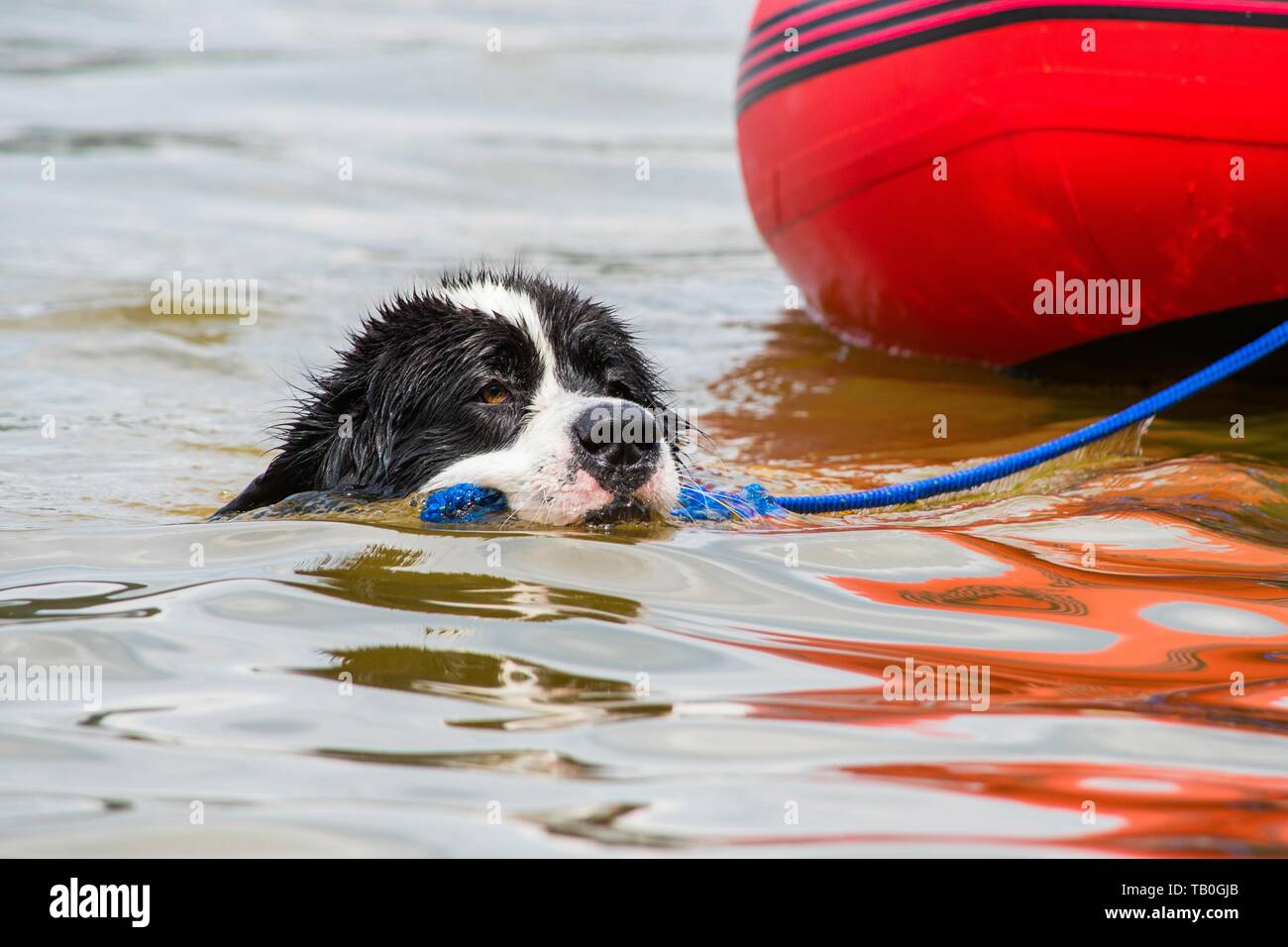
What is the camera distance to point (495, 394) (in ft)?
15.8

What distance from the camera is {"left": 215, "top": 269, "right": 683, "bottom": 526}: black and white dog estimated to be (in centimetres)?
441

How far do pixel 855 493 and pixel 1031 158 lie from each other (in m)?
1.80

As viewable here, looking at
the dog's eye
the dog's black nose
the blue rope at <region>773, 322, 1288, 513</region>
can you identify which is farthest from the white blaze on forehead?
the blue rope at <region>773, 322, 1288, 513</region>

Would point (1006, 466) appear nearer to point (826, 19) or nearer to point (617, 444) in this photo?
point (617, 444)

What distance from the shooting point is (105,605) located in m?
3.76

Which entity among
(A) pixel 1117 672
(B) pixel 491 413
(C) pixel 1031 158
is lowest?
(A) pixel 1117 672

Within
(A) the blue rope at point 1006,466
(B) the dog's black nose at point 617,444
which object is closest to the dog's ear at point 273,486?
(B) the dog's black nose at point 617,444

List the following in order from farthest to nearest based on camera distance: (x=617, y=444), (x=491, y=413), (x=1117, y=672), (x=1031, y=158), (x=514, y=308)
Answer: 1. (x=1031, y=158)
2. (x=514, y=308)
3. (x=491, y=413)
4. (x=617, y=444)
5. (x=1117, y=672)

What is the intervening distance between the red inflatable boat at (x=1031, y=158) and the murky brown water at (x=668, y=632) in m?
0.48

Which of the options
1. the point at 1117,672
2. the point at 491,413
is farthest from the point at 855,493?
the point at 1117,672

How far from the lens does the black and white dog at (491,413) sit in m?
4.41

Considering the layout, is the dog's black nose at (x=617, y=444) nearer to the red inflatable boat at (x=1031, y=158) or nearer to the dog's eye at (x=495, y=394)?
the dog's eye at (x=495, y=394)
